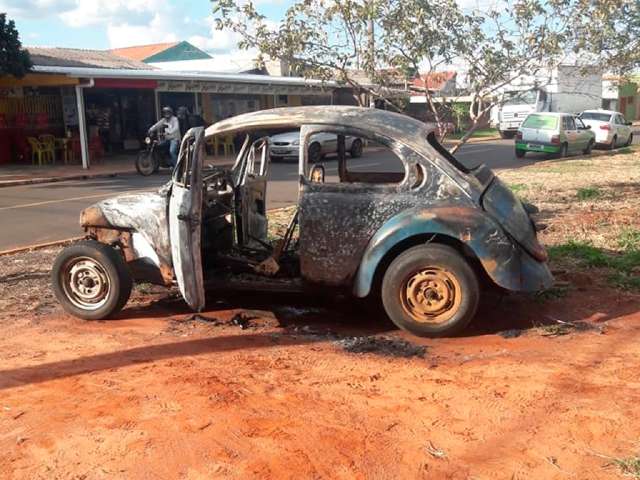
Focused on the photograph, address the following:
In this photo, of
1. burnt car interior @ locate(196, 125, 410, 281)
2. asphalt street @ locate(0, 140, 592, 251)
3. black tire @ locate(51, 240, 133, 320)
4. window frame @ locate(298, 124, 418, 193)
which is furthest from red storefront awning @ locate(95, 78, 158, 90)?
window frame @ locate(298, 124, 418, 193)

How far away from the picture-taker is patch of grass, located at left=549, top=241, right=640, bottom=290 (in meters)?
6.67

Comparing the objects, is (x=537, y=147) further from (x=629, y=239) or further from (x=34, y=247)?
(x=34, y=247)

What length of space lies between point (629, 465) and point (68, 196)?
45.5 feet

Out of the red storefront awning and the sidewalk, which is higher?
the red storefront awning

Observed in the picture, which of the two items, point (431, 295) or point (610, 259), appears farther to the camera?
point (610, 259)

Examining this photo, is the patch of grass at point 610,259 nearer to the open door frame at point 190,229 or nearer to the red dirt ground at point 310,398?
the red dirt ground at point 310,398

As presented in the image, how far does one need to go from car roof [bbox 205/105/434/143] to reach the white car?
77.7 ft

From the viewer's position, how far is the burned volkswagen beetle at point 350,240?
16.9 feet

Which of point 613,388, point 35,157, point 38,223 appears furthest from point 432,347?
point 35,157

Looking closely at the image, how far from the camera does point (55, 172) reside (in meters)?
19.8

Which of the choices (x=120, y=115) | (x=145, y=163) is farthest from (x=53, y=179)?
(x=120, y=115)

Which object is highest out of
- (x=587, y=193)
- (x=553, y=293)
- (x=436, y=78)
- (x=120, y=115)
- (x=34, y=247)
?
(x=120, y=115)

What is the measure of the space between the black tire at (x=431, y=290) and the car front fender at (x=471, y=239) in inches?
5.0

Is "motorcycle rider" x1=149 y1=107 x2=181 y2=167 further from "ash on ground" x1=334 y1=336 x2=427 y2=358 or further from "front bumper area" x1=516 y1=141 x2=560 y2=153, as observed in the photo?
"ash on ground" x1=334 y1=336 x2=427 y2=358
